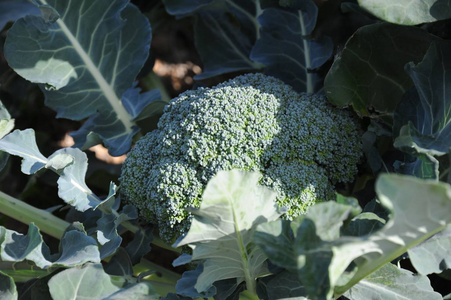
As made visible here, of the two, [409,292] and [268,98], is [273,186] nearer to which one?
[268,98]

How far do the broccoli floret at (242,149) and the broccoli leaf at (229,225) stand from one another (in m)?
0.17

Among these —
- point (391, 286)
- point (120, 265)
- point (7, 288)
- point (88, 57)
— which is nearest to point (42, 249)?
point (7, 288)

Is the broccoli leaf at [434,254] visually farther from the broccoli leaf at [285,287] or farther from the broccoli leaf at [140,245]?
the broccoli leaf at [140,245]

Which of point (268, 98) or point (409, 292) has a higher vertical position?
point (268, 98)

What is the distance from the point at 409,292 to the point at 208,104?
0.67 m

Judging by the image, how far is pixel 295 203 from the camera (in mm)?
1170

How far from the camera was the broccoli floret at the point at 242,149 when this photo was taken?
120 cm

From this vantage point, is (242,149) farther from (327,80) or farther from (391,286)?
(391,286)

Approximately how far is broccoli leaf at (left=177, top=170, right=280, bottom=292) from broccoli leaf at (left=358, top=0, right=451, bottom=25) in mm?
540

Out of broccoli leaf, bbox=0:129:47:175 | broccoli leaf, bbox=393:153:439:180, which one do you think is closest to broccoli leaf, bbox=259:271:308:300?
broccoli leaf, bbox=393:153:439:180

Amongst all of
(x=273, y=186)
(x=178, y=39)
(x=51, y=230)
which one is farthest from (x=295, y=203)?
(x=178, y=39)

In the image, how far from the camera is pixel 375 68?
133cm

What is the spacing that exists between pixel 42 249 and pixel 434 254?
3.00 feet

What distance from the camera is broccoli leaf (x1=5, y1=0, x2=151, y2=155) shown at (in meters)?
1.47
